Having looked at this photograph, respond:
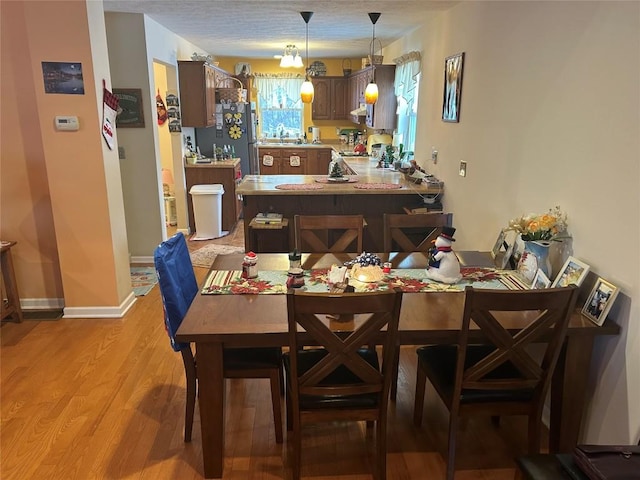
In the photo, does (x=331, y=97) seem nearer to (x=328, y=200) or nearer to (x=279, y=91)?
(x=279, y=91)

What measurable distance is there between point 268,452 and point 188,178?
4.45 metres

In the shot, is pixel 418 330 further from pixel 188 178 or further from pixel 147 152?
pixel 188 178

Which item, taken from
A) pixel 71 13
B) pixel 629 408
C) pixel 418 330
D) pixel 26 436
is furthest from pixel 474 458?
pixel 71 13

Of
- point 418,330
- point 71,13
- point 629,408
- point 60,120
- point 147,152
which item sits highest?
point 71,13

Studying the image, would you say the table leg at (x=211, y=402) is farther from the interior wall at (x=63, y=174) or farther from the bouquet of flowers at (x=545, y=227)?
the interior wall at (x=63, y=174)

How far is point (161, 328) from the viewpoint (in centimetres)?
344

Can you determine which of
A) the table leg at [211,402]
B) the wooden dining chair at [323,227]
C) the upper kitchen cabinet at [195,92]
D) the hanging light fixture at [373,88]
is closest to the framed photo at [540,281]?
the wooden dining chair at [323,227]

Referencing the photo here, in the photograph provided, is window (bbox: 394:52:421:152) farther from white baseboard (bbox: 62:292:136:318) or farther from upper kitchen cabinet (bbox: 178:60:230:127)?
white baseboard (bbox: 62:292:136:318)

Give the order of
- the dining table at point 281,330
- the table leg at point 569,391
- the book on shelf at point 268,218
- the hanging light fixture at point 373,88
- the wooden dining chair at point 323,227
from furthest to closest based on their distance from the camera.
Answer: the hanging light fixture at point 373,88, the book on shelf at point 268,218, the wooden dining chair at point 323,227, the table leg at point 569,391, the dining table at point 281,330

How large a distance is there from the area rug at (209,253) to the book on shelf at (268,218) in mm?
1081

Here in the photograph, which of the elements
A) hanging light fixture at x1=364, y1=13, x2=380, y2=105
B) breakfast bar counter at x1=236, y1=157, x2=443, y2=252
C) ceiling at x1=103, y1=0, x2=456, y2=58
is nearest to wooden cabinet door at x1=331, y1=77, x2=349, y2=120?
ceiling at x1=103, y1=0, x2=456, y2=58

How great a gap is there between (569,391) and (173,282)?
5.89 feet

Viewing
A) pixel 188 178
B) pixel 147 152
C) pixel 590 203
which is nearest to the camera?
pixel 590 203

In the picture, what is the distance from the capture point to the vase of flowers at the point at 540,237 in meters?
2.22
